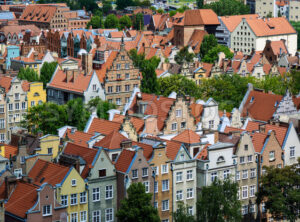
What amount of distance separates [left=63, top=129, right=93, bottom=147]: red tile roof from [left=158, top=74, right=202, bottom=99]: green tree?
120 ft

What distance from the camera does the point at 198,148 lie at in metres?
76.7

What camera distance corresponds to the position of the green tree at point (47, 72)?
122m

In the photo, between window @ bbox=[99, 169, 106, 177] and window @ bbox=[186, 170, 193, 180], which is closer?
window @ bbox=[99, 169, 106, 177]

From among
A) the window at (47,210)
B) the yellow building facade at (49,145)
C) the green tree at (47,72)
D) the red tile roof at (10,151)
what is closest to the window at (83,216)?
the window at (47,210)

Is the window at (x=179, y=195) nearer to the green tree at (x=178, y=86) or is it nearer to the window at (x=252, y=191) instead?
the window at (x=252, y=191)

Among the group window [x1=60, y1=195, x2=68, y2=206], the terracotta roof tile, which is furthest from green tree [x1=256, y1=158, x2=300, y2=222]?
the terracotta roof tile

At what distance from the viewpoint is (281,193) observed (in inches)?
2923

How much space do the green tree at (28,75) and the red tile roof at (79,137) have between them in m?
41.5

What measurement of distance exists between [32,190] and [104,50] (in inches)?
2199

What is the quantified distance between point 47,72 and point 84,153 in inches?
2088

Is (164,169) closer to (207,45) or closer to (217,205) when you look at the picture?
(217,205)

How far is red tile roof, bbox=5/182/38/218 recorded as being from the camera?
65500mm

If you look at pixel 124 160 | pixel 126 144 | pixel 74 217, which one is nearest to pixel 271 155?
pixel 126 144

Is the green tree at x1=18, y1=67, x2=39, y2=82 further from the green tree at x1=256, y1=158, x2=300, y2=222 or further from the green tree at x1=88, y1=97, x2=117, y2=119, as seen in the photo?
the green tree at x1=256, y1=158, x2=300, y2=222
